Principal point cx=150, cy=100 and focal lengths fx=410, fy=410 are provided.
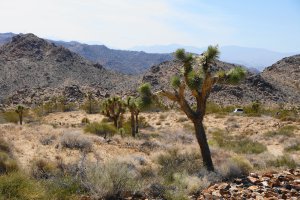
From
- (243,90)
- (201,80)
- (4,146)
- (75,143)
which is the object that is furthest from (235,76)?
(243,90)

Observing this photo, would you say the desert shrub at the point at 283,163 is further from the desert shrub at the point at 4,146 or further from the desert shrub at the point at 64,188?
the desert shrub at the point at 4,146

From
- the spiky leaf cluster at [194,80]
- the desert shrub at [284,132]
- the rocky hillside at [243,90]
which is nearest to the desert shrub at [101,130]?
the desert shrub at [284,132]

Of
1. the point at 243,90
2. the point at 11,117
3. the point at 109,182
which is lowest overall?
the point at 11,117

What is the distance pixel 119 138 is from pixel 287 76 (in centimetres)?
7017

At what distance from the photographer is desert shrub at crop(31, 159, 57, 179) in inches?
427

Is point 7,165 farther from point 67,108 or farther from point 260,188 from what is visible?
point 67,108

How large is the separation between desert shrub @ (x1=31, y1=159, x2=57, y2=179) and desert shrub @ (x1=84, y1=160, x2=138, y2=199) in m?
1.59

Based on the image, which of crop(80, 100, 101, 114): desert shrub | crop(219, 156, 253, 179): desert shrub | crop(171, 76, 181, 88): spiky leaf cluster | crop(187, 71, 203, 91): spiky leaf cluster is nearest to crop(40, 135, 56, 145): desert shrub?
crop(171, 76, 181, 88): spiky leaf cluster

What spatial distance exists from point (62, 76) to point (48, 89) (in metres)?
8.84

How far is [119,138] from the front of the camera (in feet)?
73.7

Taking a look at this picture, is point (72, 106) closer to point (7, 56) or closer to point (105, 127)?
point (105, 127)

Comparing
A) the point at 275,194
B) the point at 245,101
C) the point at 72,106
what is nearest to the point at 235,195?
the point at 275,194

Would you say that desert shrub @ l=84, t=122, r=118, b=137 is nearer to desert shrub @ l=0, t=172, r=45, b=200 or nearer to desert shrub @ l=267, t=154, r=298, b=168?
desert shrub @ l=267, t=154, r=298, b=168

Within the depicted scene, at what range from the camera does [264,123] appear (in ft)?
107
